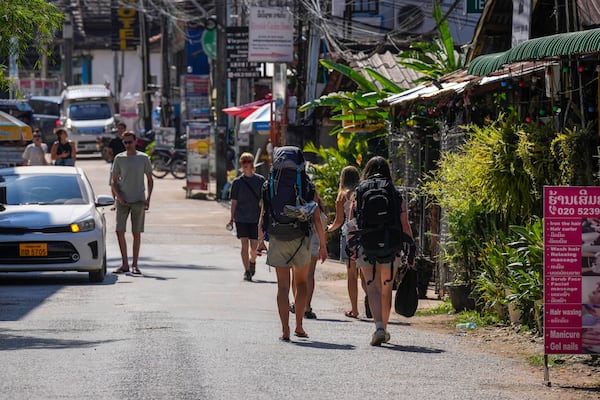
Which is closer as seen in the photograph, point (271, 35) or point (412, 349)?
point (412, 349)

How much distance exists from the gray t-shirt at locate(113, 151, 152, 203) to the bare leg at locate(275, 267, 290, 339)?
7.35 m

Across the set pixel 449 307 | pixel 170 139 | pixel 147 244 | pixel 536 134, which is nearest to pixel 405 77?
pixel 147 244

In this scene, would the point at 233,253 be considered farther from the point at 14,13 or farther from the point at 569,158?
the point at 569,158

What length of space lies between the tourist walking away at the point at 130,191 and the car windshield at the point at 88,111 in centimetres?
4024

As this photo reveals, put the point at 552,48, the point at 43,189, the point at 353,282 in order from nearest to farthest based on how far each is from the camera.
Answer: the point at 552,48 → the point at 353,282 → the point at 43,189

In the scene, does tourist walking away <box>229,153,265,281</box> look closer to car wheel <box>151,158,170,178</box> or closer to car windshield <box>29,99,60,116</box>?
car wheel <box>151,158,170,178</box>

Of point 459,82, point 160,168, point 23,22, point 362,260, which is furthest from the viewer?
point 160,168

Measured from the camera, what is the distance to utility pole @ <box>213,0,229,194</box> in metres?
35.3

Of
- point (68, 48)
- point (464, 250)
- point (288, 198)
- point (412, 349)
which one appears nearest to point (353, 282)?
point (464, 250)

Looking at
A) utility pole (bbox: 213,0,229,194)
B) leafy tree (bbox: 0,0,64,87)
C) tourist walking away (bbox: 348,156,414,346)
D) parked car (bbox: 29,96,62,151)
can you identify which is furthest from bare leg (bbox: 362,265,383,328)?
parked car (bbox: 29,96,62,151)

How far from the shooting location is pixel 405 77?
22.2 meters

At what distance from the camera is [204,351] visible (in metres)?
10.6

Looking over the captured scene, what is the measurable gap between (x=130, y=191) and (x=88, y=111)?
40.8m

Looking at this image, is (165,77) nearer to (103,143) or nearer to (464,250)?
(103,143)
